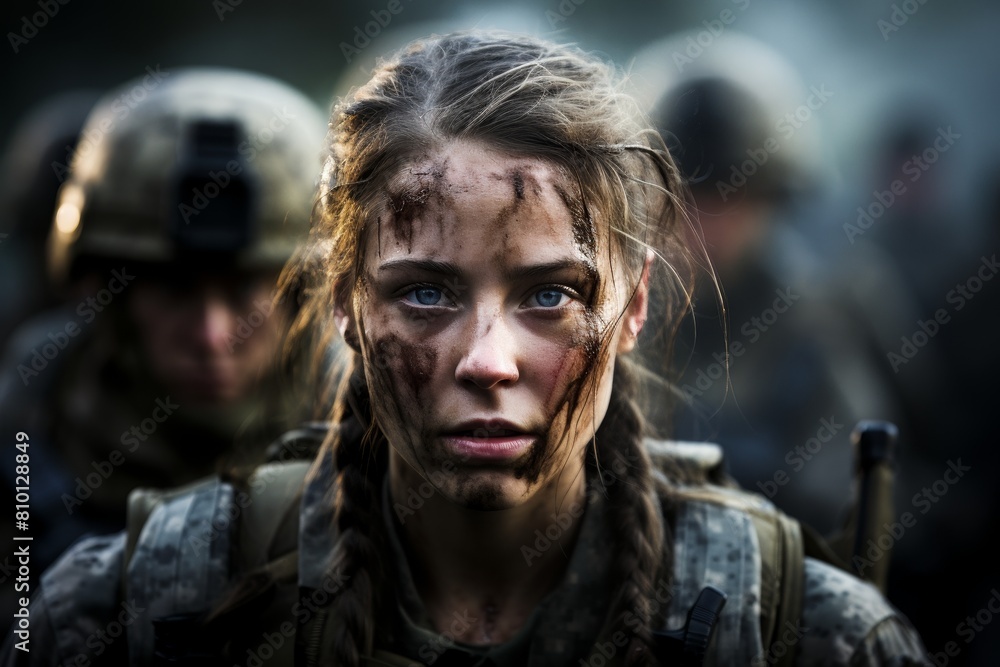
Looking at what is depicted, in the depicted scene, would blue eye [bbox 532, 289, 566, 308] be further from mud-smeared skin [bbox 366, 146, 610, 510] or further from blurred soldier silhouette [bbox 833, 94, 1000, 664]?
blurred soldier silhouette [bbox 833, 94, 1000, 664]

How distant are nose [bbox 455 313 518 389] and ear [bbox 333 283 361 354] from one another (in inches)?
13.8

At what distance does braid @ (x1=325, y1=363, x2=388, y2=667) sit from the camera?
210 cm

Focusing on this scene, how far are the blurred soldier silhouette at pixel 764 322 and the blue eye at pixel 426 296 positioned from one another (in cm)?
209

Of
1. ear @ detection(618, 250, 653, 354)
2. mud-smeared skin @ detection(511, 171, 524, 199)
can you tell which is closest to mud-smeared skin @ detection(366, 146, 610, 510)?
mud-smeared skin @ detection(511, 171, 524, 199)

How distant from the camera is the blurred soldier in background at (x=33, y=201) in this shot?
5555 millimetres

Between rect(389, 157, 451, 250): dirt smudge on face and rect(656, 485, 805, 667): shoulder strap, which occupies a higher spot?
rect(389, 157, 451, 250): dirt smudge on face

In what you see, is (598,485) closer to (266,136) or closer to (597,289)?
(597,289)

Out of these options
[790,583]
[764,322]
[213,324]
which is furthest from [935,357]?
[213,324]

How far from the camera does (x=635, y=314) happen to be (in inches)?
85.4

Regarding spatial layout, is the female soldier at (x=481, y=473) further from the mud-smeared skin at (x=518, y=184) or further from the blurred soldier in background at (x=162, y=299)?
the blurred soldier in background at (x=162, y=299)

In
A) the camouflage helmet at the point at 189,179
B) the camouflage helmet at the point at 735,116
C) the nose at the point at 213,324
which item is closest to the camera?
the nose at the point at 213,324

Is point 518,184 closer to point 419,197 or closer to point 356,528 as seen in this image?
point 419,197

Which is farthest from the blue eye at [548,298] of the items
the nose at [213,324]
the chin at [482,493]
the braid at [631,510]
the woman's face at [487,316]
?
the nose at [213,324]

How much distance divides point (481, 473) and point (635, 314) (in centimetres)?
49
